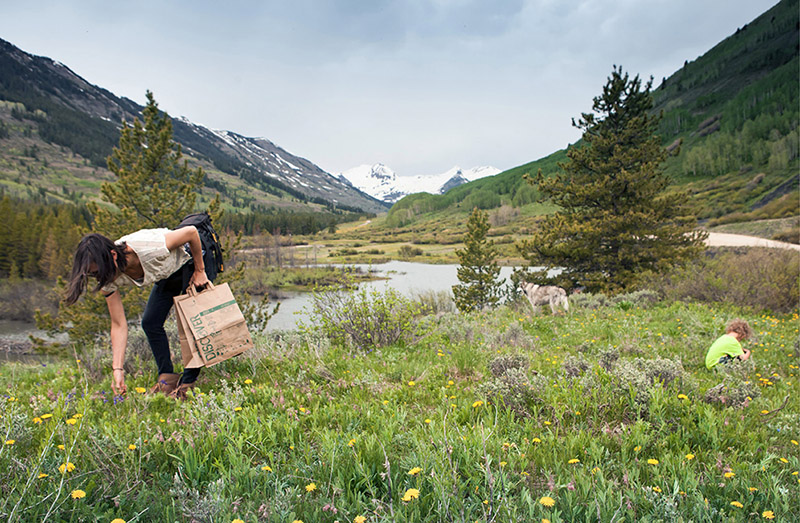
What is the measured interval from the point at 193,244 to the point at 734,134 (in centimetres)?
15296

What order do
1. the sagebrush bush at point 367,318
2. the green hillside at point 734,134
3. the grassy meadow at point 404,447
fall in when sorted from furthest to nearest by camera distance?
the green hillside at point 734,134 < the sagebrush bush at point 367,318 < the grassy meadow at point 404,447

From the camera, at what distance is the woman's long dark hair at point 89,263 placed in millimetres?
2818

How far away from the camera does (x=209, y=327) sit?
3.36 meters

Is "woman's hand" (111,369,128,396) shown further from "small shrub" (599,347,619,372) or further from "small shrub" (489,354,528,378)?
"small shrub" (599,347,619,372)

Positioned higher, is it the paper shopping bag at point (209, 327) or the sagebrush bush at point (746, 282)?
the paper shopping bag at point (209, 327)

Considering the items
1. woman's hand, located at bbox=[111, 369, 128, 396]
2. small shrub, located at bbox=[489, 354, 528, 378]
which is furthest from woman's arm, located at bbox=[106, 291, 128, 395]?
small shrub, located at bbox=[489, 354, 528, 378]

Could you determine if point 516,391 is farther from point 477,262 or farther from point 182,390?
point 477,262

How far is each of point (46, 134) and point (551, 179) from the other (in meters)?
264

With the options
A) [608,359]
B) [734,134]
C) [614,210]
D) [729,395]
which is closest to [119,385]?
[608,359]

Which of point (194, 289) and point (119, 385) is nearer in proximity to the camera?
point (119, 385)

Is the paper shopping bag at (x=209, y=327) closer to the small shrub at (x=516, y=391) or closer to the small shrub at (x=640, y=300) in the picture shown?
the small shrub at (x=516, y=391)

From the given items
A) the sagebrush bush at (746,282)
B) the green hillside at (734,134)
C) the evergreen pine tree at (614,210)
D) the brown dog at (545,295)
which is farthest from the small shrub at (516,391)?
the green hillside at (734,134)

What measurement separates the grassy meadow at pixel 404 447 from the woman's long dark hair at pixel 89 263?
858 mm

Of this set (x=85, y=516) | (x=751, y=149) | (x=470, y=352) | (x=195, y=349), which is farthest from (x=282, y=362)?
(x=751, y=149)
